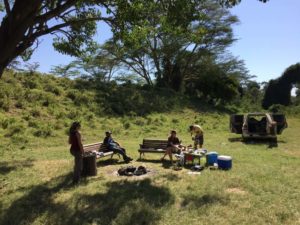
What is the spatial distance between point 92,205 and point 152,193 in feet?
4.86

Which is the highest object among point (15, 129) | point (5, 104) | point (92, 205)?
point (5, 104)

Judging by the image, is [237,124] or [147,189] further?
[237,124]

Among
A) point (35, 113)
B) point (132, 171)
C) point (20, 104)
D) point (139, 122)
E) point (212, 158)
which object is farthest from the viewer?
point (139, 122)

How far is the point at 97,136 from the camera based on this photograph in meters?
20.3

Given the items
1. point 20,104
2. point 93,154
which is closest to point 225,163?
point 93,154

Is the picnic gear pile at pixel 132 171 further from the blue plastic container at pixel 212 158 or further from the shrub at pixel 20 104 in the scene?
the shrub at pixel 20 104

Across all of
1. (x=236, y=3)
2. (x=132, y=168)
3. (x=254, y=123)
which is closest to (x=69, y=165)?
(x=132, y=168)

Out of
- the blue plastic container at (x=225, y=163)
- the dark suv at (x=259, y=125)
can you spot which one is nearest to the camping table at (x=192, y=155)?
the blue plastic container at (x=225, y=163)

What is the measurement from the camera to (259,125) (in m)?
19.7

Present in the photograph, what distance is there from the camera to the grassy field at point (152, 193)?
711 centimetres

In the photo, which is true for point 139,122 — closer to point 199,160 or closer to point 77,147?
point 199,160

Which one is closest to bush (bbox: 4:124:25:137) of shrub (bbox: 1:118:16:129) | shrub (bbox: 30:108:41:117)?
shrub (bbox: 1:118:16:129)

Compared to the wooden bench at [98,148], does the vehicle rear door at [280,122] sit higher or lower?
higher

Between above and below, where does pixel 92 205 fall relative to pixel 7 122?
below
